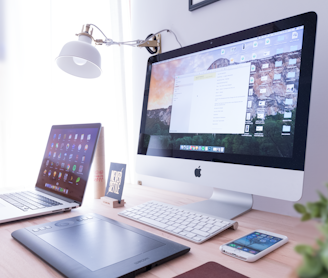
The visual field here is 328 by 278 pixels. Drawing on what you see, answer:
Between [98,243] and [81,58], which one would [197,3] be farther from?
[98,243]

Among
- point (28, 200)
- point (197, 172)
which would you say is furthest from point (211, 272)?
point (28, 200)

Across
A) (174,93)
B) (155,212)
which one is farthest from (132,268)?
(174,93)

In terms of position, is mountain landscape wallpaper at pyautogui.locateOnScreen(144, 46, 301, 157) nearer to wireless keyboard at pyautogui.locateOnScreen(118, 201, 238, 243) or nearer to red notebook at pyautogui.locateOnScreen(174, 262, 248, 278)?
wireless keyboard at pyautogui.locateOnScreen(118, 201, 238, 243)

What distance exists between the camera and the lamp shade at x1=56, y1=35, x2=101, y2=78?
988mm

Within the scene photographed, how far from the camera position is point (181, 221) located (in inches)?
26.6

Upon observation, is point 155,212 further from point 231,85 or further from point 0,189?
point 0,189

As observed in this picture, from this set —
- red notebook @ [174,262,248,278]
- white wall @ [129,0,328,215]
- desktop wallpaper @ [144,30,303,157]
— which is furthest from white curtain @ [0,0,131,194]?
red notebook @ [174,262,248,278]

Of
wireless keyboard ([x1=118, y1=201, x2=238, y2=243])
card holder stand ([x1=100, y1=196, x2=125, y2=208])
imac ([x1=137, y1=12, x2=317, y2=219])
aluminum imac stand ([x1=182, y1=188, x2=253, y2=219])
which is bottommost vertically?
card holder stand ([x1=100, y1=196, x2=125, y2=208])

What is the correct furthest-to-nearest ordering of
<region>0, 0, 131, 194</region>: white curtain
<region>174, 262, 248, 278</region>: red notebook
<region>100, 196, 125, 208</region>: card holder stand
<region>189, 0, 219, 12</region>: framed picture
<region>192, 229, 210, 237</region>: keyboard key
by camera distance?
1. <region>0, 0, 131, 194</region>: white curtain
2. <region>189, 0, 219, 12</region>: framed picture
3. <region>100, 196, 125, 208</region>: card holder stand
4. <region>192, 229, 210, 237</region>: keyboard key
5. <region>174, 262, 248, 278</region>: red notebook

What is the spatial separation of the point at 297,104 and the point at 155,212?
49cm

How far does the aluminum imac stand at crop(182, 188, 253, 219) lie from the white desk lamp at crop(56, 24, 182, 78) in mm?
691

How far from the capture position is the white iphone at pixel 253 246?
0.50 meters

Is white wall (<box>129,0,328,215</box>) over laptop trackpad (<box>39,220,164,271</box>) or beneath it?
over

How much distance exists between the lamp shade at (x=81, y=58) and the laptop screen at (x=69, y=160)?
260mm
